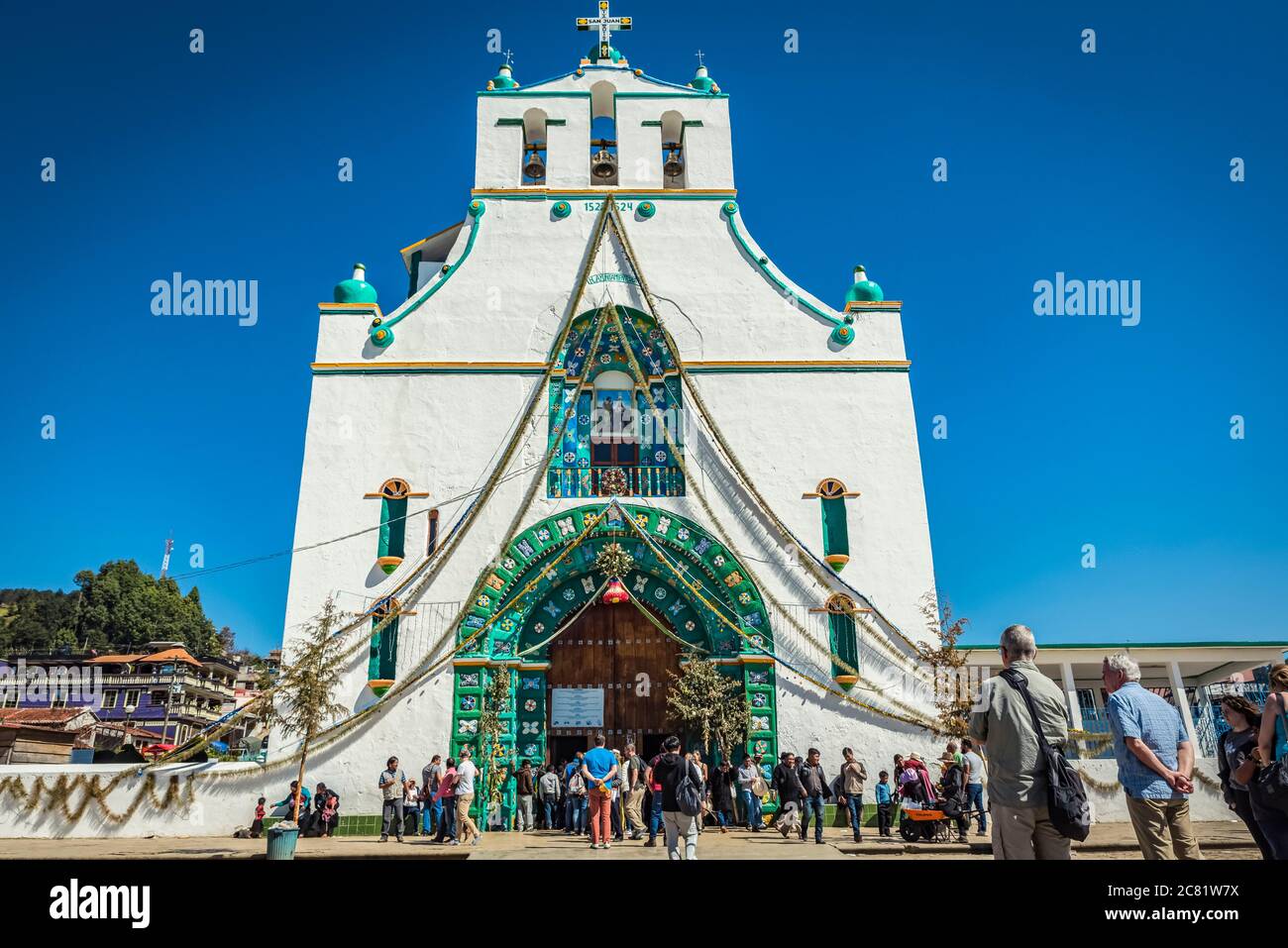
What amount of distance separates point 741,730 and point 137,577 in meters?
66.7

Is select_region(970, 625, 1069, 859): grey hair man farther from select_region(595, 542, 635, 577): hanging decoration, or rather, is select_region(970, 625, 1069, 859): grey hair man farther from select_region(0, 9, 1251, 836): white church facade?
select_region(595, 542, 635, 577): hanging decoration

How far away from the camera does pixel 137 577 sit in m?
68.8

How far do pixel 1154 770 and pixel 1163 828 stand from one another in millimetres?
436

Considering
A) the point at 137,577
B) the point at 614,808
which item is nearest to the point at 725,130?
the point at 614,808

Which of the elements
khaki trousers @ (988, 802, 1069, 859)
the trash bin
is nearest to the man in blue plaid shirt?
khaki trousers @ (988, 802, 1069, 859)

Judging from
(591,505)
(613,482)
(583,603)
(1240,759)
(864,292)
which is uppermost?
(864,292)

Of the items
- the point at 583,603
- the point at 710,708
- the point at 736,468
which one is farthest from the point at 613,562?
the point at 710,708

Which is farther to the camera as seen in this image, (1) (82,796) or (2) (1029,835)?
(1) (82,796)

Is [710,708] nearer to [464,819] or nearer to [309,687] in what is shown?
[464,819]

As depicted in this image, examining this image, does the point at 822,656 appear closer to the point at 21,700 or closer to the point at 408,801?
the point at 408,801

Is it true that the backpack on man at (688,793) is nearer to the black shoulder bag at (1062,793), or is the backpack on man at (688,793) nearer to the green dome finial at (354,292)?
the black shoulder bag at (1062,793)

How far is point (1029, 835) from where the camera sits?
204 inches

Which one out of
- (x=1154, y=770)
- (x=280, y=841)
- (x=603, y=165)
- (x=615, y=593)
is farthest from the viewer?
(x=603, y=165)

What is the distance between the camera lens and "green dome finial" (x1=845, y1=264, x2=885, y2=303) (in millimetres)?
19047
